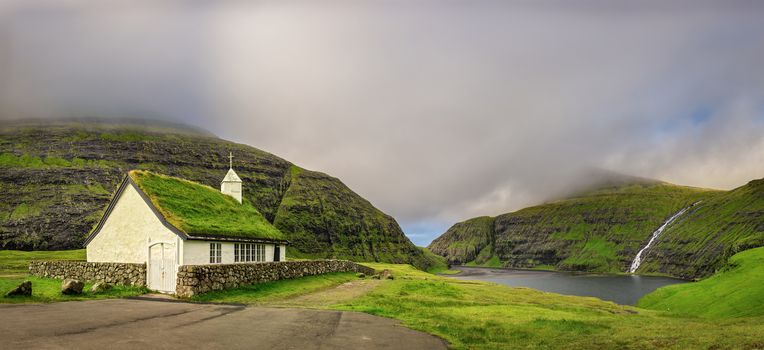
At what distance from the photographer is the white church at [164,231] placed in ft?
131

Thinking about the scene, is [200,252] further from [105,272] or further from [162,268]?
[105,272]

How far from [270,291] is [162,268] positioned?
345 inches

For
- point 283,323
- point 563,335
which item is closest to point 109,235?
point 283,323

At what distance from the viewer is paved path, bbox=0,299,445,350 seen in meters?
17.8

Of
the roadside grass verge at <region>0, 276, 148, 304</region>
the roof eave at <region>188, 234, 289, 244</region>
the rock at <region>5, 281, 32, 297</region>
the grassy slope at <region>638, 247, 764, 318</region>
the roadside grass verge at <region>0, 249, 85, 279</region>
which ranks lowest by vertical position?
the grassy slope at <region>638, 247, 764, 318</region>

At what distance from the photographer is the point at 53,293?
110 ft

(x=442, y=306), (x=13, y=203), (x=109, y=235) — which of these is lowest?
(x=442, y=306)

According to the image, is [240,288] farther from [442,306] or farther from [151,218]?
[442,306]

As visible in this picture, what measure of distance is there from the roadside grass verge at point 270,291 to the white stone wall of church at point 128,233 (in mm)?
6874

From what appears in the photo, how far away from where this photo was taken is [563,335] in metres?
23.1

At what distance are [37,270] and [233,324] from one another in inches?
1307

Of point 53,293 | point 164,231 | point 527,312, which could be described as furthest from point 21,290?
point 527,312

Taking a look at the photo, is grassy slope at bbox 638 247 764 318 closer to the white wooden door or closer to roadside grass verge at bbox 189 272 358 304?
roadside grass verge at bbox 189 272 358 304

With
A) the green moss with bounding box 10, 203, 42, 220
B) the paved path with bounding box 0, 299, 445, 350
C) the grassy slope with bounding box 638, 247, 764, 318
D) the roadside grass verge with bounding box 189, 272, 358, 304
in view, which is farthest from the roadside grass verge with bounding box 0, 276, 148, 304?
the green moss with bounding box 10, 203, 42, 220
